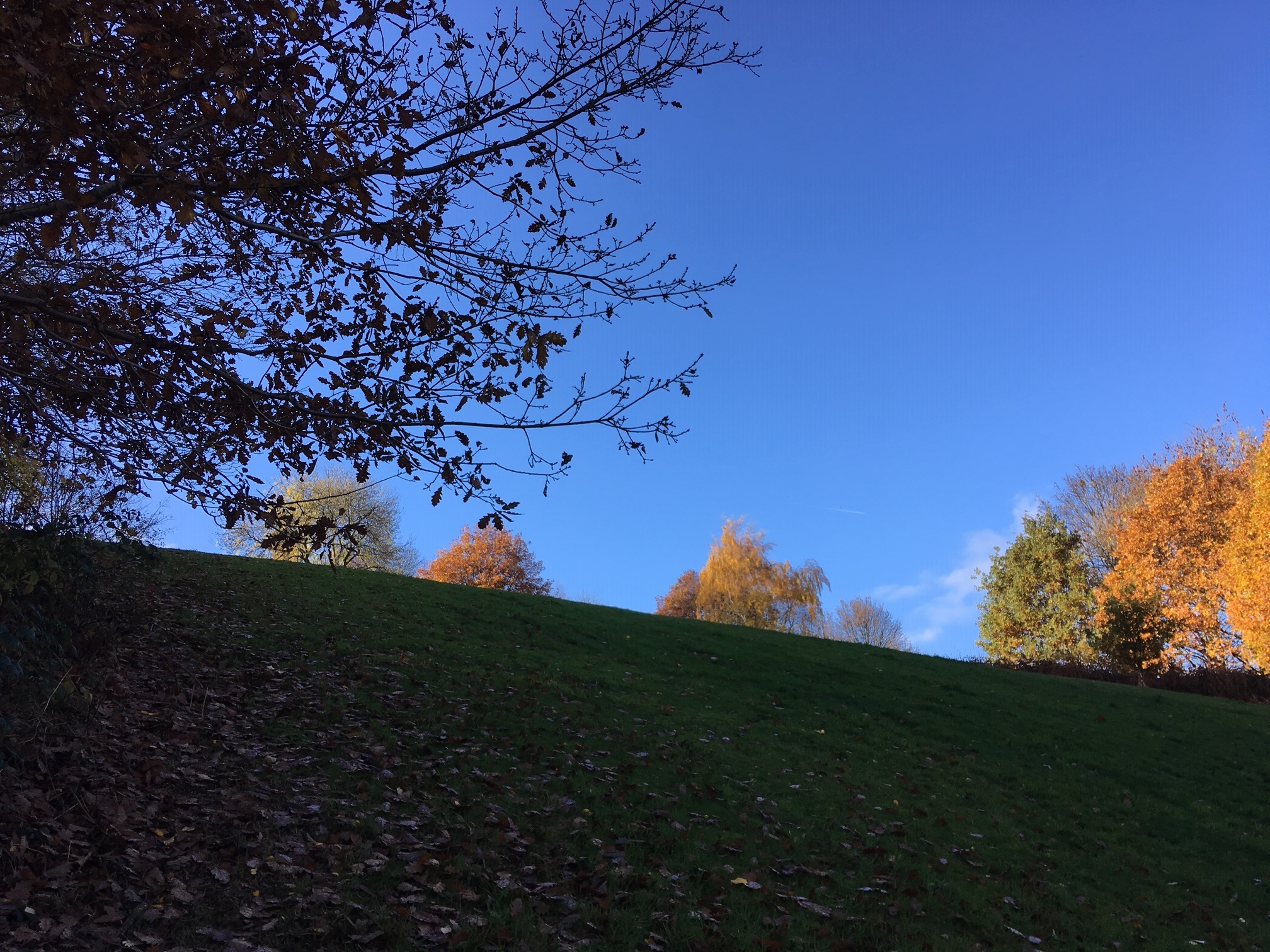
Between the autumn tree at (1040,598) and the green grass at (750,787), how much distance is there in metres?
19.8

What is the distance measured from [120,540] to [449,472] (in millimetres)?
11133

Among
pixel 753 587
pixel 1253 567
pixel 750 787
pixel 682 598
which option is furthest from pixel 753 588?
pixel 750 787

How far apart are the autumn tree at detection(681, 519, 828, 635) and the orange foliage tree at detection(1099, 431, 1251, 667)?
17.8 m

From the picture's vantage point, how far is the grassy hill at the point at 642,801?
6.19 meters

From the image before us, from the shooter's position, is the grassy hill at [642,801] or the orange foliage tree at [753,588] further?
the orange foliage tree at [753,588]

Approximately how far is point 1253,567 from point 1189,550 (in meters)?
6.13

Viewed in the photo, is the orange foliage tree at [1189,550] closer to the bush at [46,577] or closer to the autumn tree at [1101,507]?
the autumn tree at [1101,507]

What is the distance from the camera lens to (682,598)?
6306 cm

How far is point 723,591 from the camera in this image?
1946 inches

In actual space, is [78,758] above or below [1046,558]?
below

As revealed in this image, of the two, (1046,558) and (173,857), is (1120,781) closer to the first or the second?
(173,857)

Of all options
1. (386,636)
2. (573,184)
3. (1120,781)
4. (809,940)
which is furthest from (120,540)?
(1120,781)

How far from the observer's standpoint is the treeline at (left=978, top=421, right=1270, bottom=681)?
28.8 meters

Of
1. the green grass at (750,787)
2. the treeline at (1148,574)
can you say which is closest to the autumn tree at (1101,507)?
the treeline at (1148,574)
